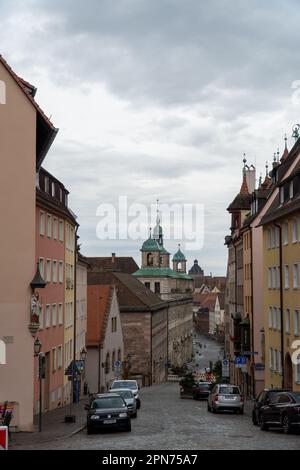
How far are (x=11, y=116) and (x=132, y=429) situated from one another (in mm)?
12769

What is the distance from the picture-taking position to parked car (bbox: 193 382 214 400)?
57156mm

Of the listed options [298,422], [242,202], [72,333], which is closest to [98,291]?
[242,202]

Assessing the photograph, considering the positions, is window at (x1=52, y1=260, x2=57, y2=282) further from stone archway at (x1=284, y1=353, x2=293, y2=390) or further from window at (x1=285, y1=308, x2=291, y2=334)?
stone archway at (x1=284, y1=353, x2=293, y2=390)

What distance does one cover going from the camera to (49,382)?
1690 inches

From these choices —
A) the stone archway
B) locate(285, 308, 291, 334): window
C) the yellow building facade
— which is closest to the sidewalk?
the stone archway

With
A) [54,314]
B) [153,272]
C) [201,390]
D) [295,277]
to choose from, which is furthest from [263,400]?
[153,272]

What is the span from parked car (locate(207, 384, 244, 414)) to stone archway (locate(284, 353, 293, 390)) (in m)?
5.28

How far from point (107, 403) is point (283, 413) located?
6826 millimetres

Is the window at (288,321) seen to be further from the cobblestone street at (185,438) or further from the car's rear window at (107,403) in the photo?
the car's rear window at (107,403)

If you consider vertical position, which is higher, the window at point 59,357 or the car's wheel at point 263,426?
the window at point 59,357

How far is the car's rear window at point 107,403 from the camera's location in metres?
29.9

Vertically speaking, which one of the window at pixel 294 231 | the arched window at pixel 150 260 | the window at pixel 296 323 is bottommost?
the window at pixel 296 323

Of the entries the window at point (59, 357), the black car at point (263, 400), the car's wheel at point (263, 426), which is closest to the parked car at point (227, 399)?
the black car at point (263, 400)

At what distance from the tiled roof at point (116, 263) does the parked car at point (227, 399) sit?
11964 centimetres
